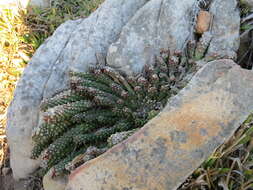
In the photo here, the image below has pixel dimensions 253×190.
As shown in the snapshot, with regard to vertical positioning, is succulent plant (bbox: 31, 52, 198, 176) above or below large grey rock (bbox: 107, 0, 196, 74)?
below

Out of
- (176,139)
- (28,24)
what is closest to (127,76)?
(176,139)

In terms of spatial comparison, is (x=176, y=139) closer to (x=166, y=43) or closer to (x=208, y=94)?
(x=208, y=94)

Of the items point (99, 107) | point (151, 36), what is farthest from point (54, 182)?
point (151, 36)

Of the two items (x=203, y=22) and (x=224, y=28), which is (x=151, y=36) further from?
(x=224, y=28)

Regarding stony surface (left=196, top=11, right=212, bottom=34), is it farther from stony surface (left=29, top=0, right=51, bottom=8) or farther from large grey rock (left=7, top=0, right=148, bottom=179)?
stony surface (left=29, top=0, right=51, bottom=8)

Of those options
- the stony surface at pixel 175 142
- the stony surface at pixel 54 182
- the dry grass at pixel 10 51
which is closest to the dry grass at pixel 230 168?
the stony surface at pixel 175 142

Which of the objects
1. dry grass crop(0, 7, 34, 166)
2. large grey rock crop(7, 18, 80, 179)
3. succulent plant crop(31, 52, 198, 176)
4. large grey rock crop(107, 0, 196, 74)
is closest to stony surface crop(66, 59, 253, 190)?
succulent plant crop(31, 52, 198, 176)
